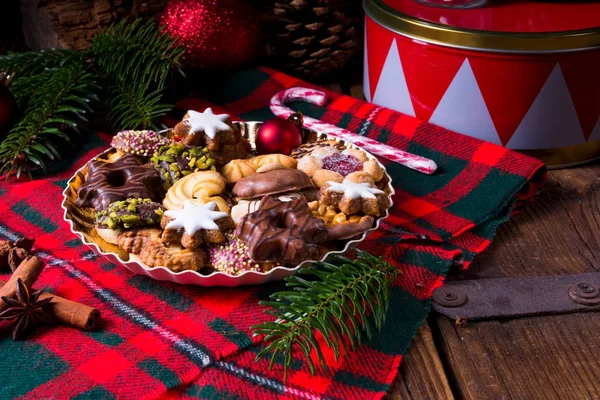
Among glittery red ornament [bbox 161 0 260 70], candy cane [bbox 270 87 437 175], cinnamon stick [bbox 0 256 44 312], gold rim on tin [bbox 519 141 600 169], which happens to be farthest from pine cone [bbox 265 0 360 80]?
cinnamon stick [bbox 0 256 44 312]

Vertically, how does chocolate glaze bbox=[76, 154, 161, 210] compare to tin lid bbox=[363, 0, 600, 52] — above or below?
below

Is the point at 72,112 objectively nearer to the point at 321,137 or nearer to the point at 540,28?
the point at 321,137

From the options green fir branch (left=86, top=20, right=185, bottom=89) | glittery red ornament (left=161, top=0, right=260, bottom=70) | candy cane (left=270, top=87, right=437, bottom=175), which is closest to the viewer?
candy cane (left=270, top=87, right=437, bottom=175)

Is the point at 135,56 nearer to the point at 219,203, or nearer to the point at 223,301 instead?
the point at 219,203

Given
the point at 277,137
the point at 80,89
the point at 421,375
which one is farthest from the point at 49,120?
the point at 421,375

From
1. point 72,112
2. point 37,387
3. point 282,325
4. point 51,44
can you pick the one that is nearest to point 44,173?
point 72,112

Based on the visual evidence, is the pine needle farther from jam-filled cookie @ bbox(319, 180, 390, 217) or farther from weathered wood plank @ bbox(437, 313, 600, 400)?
weathered wood plank @ bbox(437, 313, 600, 400)
